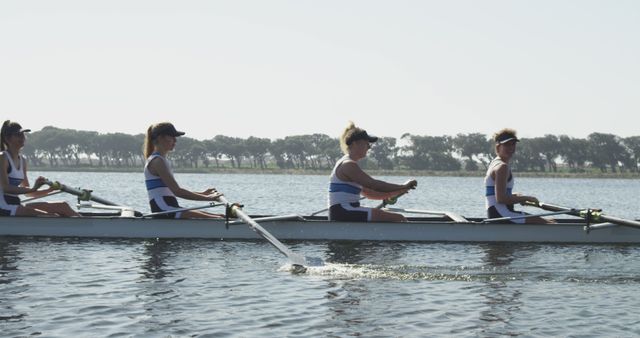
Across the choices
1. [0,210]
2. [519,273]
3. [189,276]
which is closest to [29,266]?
[189,276]

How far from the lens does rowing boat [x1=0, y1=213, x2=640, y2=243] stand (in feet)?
56.9

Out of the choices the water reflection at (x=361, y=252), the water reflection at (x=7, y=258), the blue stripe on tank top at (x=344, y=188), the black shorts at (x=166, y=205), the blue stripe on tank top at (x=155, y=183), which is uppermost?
the blue stripe on tank top at (x=155, y=183)

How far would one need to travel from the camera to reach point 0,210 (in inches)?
690

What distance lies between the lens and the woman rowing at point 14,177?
16.7m

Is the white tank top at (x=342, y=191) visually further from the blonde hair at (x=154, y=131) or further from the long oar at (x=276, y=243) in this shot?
the blonde hair at (x=154, y=131)

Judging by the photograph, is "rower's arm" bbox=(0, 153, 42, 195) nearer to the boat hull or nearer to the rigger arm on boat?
the boat hull

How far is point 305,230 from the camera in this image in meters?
17.5

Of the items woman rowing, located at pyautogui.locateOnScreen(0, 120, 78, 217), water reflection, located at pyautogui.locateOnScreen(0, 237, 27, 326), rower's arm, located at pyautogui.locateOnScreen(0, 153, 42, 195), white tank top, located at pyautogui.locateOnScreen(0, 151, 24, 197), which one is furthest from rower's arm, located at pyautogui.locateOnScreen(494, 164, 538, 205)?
white tank top, located at pyautogui.locateOnScreen(0, 151, 24, 197)

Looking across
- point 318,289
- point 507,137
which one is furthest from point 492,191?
point 318,289

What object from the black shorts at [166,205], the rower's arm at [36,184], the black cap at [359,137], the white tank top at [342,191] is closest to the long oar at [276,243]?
the black shorts at [166,205]

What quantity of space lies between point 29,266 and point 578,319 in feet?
30.3

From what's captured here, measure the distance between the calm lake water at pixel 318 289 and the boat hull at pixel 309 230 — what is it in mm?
225

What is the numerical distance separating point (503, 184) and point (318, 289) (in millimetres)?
6295

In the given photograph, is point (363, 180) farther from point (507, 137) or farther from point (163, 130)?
point (163, 130)
